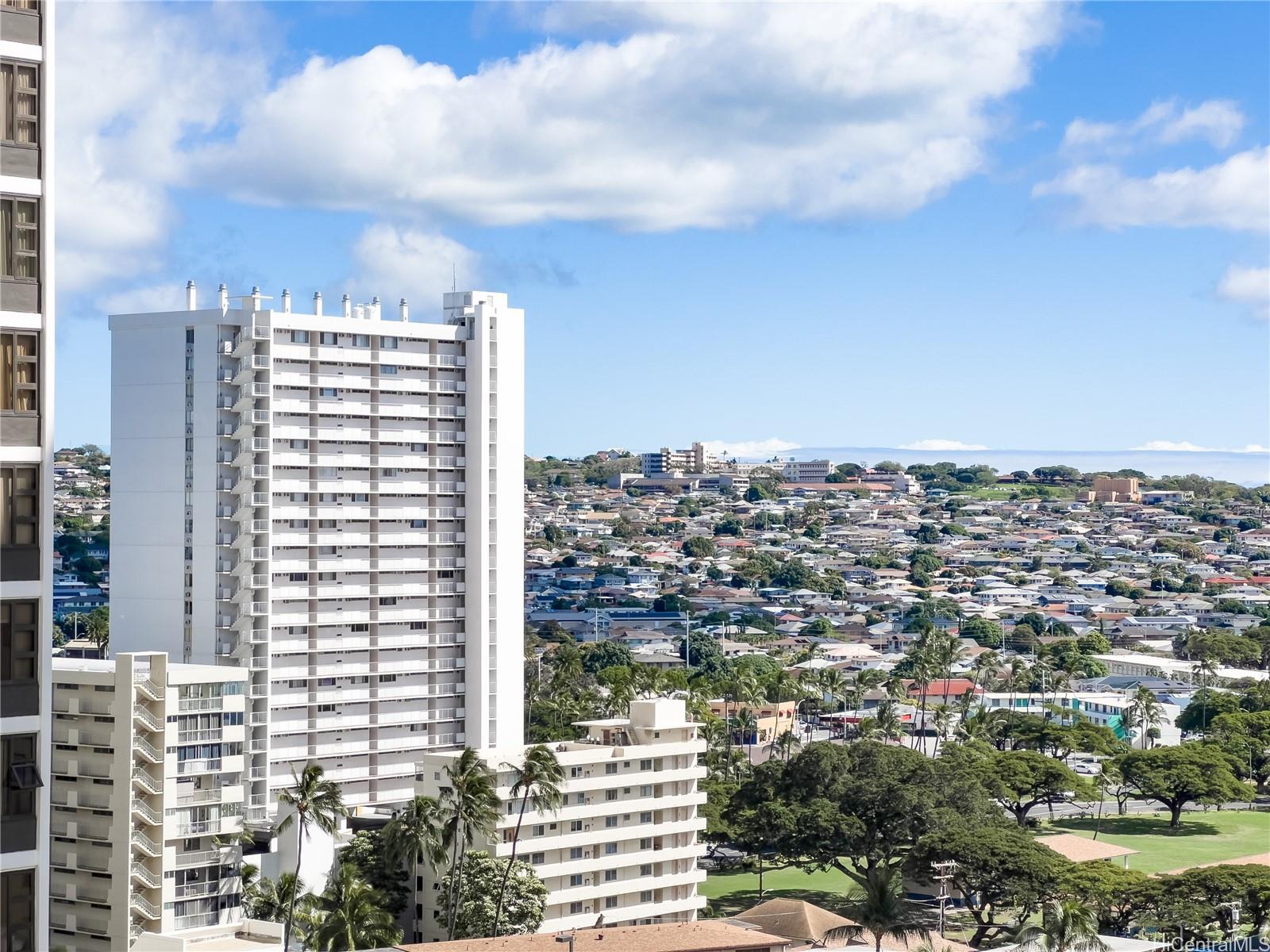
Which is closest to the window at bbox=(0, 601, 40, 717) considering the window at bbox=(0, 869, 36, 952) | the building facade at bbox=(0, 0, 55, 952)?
the building facade at bbox=(0, 0, 55, 952)

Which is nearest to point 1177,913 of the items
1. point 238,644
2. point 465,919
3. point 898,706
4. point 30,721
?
point 465,919

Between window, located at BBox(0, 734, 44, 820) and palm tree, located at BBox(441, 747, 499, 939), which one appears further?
palm tree, located at BBox(441, 747, 499, 939)

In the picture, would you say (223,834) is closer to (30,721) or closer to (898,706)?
(30,721)

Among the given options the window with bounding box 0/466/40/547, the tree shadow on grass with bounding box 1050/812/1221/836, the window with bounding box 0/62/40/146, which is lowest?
the tree shadow on grass with bounding box 1050/812/1221/836

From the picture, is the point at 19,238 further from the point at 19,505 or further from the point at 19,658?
the point at 19,658

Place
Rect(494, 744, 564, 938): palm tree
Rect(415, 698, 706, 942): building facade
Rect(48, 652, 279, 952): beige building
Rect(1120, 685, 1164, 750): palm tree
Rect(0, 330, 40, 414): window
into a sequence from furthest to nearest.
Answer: Rect(1120, 685, 1164, 750): palm tree → Rect(415, 698, 706, 942): building facade → Rect(494, 744, 564, 938): palm tree → Rect(48, 652, 279, 952): beige building → Rect(0, 330, 40, 414): window

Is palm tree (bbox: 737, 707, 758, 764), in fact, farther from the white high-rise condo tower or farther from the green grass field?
the white high-rise condo tower

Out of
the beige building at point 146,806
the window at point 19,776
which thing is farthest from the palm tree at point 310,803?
the window at point 19,776

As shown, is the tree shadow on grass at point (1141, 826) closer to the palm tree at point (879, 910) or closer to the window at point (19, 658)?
the palm tree at point (879, 910)

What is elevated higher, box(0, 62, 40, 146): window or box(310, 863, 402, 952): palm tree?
box(0, 62, 40, 146): window
